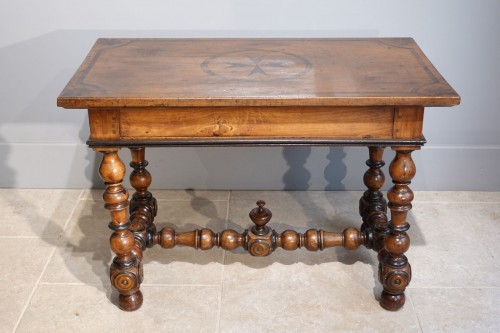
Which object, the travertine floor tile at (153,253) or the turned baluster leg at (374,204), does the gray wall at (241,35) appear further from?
the turned baluster leg at (374,204)

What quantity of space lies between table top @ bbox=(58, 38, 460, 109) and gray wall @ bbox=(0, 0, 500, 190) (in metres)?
0.33

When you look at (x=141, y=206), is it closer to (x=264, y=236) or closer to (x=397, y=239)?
(x=264, y=236)

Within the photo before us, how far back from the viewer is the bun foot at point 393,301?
2.54 metres

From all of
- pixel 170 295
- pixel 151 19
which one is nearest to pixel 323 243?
pixel 170 295

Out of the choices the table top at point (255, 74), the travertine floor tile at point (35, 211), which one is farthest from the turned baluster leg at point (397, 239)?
the travertine floor tile at point (35, 211)

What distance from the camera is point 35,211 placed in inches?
127

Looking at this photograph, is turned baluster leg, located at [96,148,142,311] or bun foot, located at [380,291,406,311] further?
bun foot, located at [380,291,406,311]

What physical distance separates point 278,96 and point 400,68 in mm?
516

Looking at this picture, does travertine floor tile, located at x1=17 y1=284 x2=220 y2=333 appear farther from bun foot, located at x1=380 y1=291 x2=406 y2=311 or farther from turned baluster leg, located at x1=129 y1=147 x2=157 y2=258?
bun foot, located at x1=380 y1=291 x2=406 y2=311

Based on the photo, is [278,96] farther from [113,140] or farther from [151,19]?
[151,19]

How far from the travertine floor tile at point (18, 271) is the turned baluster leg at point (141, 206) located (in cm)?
43

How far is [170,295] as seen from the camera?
2.64 m

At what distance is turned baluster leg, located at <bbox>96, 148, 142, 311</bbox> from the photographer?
2.31 meters

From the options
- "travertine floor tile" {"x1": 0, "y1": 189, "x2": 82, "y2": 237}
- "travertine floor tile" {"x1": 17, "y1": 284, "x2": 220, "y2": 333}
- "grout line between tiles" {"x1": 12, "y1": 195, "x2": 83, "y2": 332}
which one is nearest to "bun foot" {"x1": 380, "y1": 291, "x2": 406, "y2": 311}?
"travertine floor tile" {"x1": 17, "y1": 284, "x2": 220, "y2": 333}
